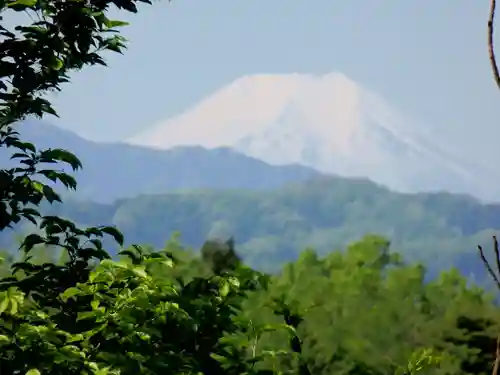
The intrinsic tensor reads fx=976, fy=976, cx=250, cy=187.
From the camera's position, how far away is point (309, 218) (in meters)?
30.3

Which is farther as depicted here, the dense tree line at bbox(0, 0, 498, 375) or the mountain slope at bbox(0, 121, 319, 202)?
the mountain slope at bbox(0, 121, 319, 202)

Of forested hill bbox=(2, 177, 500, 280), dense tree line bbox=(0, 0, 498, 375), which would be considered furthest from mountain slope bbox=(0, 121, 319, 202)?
dense tree line bbox=(0, 0, 498, 375)

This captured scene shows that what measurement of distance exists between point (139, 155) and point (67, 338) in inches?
1011

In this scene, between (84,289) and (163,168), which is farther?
(163,168)

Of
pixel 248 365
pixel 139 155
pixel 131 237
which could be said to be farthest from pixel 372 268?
pixel 131 237

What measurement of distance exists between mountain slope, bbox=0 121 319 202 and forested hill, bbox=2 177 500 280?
501mm

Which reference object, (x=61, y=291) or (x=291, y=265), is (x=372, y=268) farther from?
(x=61, y=291)

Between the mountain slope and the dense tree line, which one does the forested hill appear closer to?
the mountain slope

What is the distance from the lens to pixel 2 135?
2.43m

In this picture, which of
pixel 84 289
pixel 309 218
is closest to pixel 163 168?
pixel 309 218

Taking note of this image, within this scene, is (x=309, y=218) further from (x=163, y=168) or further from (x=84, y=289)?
(x=84, y=289)

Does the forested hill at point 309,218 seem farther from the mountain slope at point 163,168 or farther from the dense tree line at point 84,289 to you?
the dense tree line at point 84,289

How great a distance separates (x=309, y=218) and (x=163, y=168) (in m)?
4.93

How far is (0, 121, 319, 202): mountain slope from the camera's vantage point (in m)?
27.2
